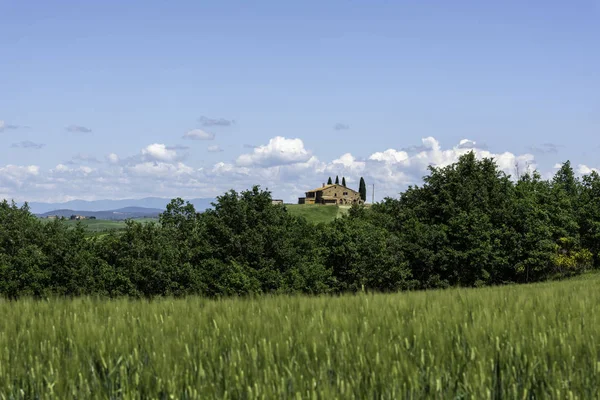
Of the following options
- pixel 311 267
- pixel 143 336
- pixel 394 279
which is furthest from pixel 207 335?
pixel 394 279

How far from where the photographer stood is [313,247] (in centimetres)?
5350

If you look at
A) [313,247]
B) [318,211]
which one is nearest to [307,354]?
[313,247]

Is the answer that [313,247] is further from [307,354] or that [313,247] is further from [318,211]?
[318,211]

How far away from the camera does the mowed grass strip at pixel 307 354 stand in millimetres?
3684

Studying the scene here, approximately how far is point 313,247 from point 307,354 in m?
49.4

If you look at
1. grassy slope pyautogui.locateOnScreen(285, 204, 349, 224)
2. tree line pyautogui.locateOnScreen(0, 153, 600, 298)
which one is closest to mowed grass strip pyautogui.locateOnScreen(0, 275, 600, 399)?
tree line pyautogui.locateOnScreen(0, 153, 600, 298)

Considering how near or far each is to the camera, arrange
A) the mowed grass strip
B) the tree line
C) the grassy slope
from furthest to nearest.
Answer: the grassy slope
the tree line
the mowed grass strip

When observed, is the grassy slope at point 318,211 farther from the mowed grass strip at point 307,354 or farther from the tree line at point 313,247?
the mowed grass strip at point 307,354

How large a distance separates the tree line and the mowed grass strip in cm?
3508

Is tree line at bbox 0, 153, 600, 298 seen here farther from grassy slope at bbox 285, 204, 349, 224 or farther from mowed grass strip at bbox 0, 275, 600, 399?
grassy slope at bbox 285, 204, 349, 224

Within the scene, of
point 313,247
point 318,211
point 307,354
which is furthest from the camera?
point 318,211

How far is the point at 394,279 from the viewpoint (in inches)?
2211

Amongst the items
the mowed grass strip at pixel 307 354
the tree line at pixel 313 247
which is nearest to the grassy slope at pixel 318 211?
the tree line at pixel 313 247

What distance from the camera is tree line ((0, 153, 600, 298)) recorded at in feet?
158
